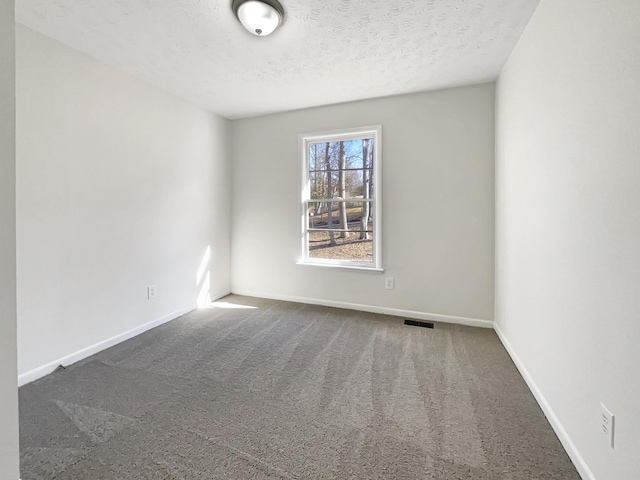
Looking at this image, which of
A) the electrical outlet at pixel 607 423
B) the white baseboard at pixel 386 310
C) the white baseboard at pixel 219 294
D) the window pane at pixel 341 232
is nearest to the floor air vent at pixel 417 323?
the white baseboard at pixel 386 310

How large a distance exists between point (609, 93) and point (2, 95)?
7.22 feet

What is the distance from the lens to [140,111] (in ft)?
8.98

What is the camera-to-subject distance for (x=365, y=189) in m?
3.44

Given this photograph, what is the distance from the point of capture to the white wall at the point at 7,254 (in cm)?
95

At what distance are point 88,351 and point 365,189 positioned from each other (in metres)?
3.11

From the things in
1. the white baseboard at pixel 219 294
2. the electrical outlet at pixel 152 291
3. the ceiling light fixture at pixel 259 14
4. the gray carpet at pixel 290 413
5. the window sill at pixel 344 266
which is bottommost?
the gray carpet at pixel 290 413

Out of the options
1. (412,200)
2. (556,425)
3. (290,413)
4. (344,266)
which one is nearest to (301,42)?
(412,200)

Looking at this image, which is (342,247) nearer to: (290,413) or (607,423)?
(290,413)

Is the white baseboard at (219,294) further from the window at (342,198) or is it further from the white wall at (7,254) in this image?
the white wall at (7,254)

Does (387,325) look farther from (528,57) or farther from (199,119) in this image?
(199,119)

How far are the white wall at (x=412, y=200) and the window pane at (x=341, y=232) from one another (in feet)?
0.69

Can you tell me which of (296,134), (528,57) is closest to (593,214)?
(528,57)

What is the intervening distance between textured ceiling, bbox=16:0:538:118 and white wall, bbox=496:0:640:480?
1.35 ft

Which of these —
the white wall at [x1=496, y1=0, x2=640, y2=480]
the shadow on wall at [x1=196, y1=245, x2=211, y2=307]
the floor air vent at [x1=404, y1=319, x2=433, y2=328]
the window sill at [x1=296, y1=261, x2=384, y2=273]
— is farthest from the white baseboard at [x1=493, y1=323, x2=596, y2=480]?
the shadow on wall at [x1=196, y1=245, x2=211, y2=307]
